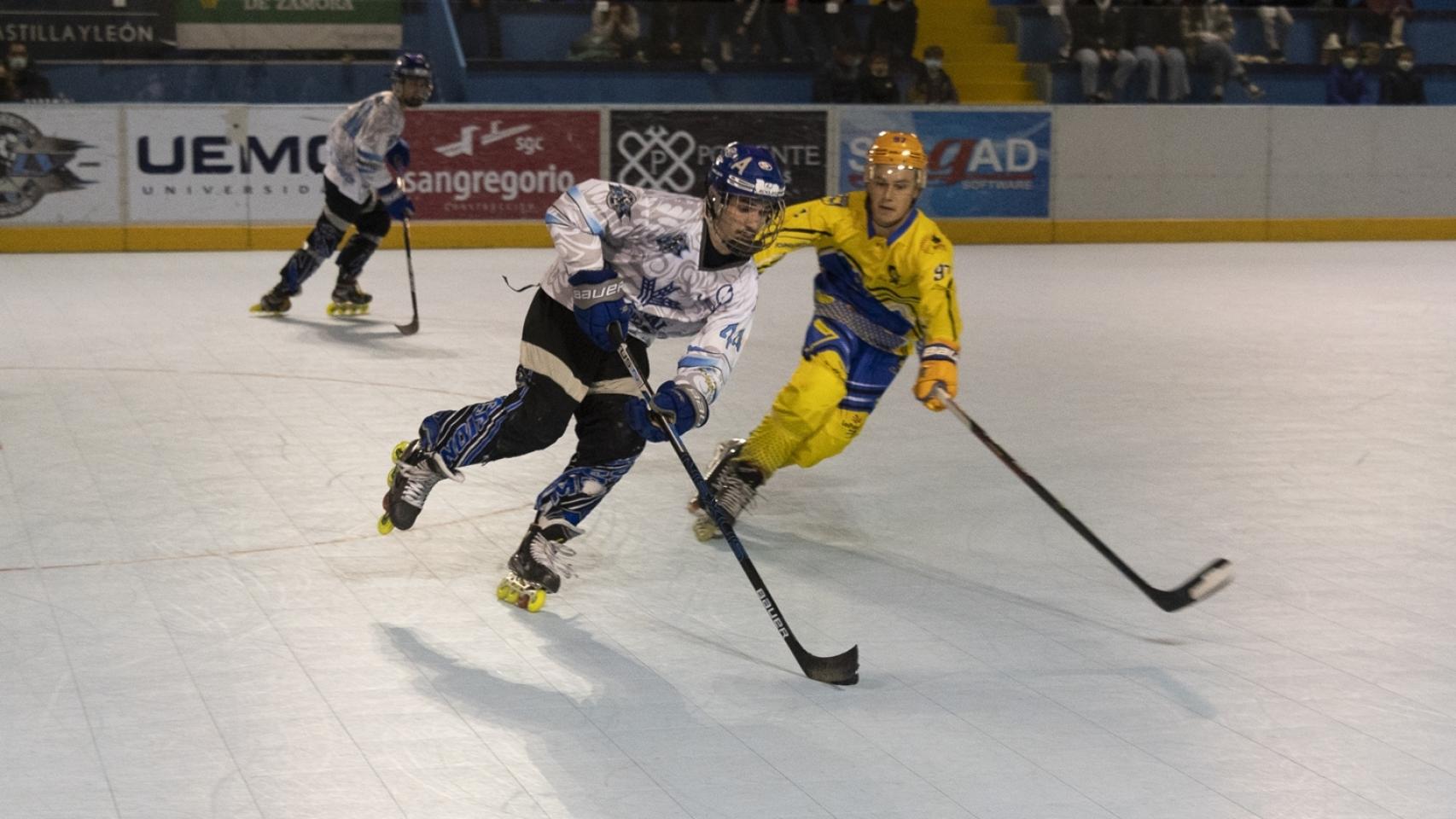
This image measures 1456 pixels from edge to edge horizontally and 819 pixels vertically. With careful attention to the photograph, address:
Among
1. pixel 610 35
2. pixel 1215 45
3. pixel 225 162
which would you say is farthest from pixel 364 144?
pixel 1215 45

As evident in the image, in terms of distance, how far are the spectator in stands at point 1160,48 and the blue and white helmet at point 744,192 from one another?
11.8m

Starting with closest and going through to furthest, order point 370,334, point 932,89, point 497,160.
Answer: point 370,334
point 497,160
point 932,89

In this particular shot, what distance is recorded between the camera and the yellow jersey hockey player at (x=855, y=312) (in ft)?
17.1

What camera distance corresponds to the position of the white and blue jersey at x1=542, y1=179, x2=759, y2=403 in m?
4.40

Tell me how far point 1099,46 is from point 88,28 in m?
8.59

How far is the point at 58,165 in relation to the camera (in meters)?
13.0

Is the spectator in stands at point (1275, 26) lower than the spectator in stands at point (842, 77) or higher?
higher

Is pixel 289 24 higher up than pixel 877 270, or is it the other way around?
pixel 289 24

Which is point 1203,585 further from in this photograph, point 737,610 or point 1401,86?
point 1401,86

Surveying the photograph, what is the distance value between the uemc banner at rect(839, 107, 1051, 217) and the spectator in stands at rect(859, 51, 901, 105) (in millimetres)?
188

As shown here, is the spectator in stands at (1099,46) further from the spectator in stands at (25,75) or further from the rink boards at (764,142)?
the spectator in stands at (25,75)

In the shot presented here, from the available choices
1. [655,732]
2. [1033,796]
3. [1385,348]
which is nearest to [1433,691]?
A: [1033,796]

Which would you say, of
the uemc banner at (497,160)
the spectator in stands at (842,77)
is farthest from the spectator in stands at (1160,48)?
the uemc banner at (497,160)

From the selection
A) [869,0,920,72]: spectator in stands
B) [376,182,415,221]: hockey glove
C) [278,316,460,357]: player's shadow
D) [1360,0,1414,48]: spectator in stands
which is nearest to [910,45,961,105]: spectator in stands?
[869,0,920,72]: spectator in stands
